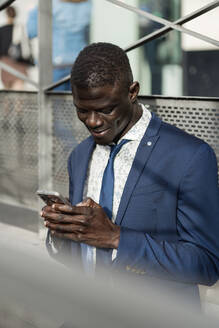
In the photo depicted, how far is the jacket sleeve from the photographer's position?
4.92 feet

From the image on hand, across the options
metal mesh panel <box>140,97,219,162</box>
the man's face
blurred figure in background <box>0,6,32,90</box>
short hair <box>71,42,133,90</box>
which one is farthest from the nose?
blurred figure in background <box>0,6,32,90</box>

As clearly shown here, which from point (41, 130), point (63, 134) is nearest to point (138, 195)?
point (63, 134)

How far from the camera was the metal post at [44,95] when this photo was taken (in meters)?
3.96

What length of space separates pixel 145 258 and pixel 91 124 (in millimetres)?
505

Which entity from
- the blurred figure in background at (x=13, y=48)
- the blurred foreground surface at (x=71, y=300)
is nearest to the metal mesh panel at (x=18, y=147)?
the blurred figure in background at (x=13, y=48)

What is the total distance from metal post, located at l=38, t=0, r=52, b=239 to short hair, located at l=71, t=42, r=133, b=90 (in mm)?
2406

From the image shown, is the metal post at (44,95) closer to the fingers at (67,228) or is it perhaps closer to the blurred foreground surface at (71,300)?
the fingers at (67,228)

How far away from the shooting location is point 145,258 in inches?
61.0

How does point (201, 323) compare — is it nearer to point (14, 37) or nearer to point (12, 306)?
point (12, 306)

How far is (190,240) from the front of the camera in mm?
1543

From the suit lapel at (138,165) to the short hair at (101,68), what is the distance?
20 cm

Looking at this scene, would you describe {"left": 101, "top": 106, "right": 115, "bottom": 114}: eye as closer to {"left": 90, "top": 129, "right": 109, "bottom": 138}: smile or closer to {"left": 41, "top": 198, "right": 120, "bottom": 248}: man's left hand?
{"left": 90, "top": 129, "right": 109, "bottom": 138}: smile

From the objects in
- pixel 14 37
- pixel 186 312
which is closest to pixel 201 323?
pixel 186 312

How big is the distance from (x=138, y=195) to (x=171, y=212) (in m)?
0.14
